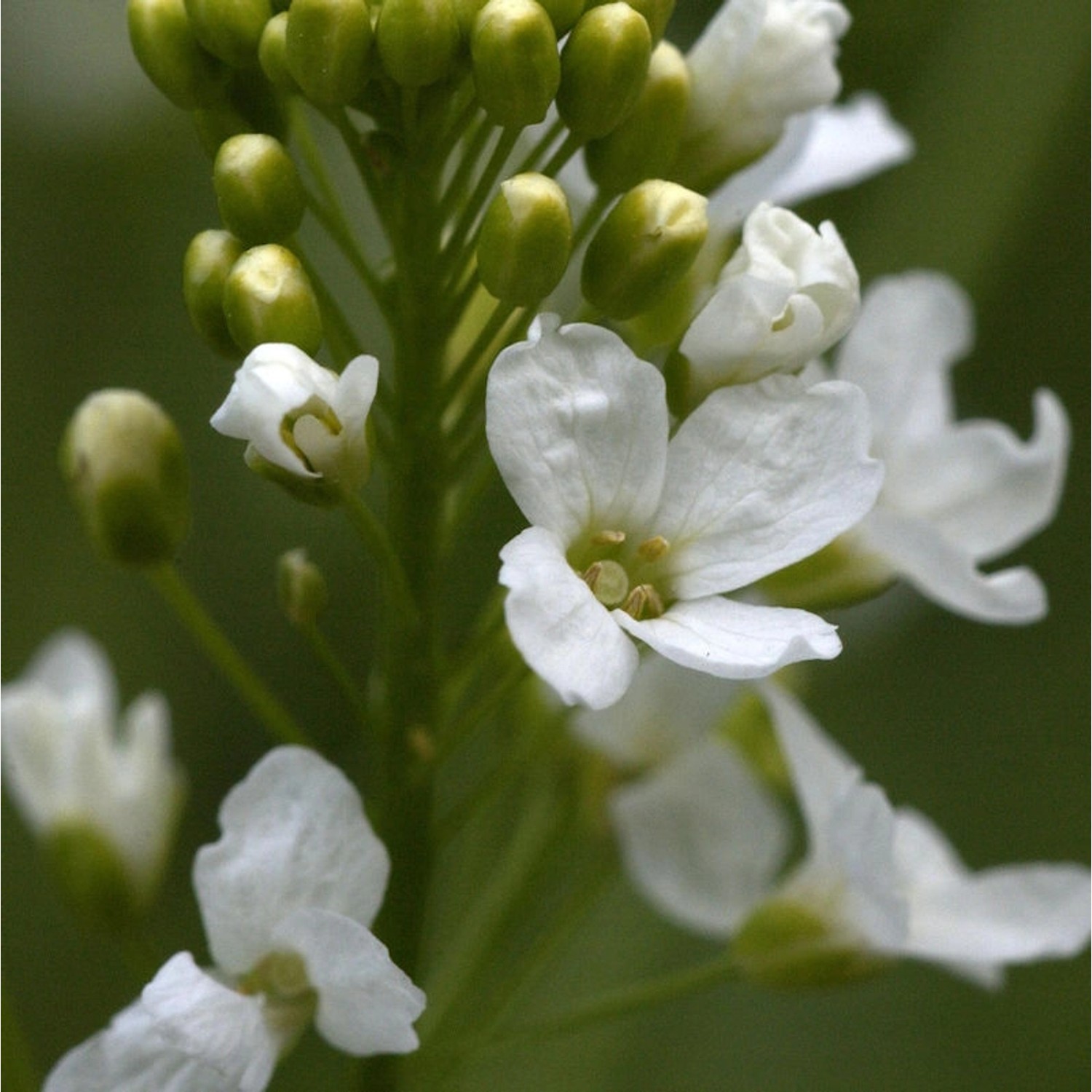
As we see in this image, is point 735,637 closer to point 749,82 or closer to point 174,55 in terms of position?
point 749,82

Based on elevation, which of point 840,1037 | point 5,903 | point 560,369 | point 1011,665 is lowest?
point 840,1037

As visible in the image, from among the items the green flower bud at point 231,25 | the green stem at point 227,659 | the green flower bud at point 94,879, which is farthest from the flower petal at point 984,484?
the green flower bud at point 94,879

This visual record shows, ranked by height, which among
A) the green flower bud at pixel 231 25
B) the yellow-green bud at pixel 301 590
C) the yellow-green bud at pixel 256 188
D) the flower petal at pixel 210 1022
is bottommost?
the flower petal at pixel 210 1022

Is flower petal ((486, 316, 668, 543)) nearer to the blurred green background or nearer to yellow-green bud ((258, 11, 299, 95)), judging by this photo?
yellow-green bud ((258, 11, 299, 95))

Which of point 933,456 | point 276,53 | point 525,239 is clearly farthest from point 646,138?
point 933,456

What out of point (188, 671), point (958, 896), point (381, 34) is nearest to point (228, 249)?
point (381, 34)

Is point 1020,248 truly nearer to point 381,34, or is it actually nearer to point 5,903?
point 381,34

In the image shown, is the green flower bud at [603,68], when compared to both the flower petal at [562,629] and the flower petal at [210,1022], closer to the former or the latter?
the flower petal at [562,629]
